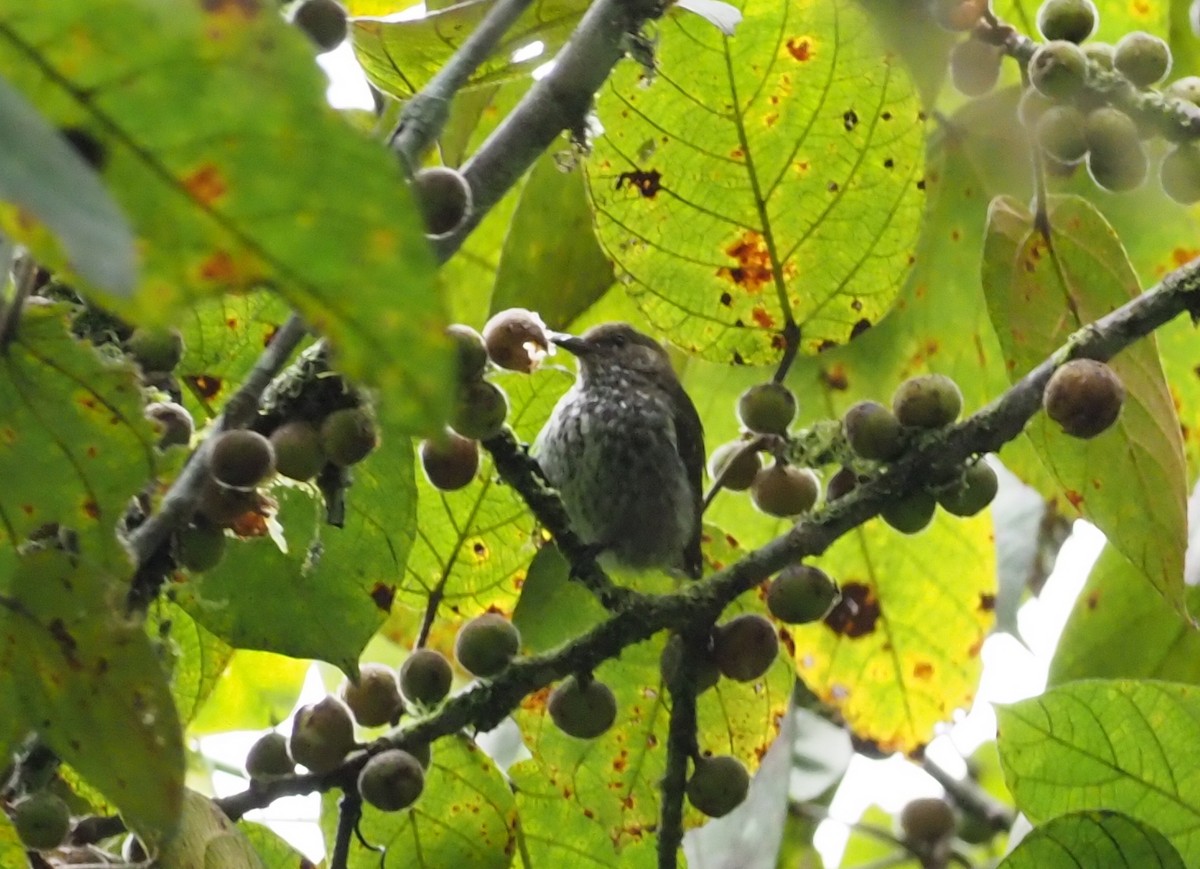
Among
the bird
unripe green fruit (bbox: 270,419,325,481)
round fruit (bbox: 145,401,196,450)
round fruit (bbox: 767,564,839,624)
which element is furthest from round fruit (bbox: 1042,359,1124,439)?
the bird

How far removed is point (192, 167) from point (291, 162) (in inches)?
3.0

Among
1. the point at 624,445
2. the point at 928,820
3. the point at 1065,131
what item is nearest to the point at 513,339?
the point at 1065,131

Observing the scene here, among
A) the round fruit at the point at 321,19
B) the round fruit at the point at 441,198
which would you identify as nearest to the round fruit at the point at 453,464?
the round fruit at the point at 441,198

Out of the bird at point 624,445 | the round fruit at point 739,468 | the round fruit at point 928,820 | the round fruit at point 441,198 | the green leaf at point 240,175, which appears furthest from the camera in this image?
the round fruit at point 928,820

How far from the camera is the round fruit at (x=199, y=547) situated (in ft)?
4.15

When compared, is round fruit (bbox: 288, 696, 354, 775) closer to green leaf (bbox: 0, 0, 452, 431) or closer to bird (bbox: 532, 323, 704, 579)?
green leaf (bbox: 0, 0, 452, 431)

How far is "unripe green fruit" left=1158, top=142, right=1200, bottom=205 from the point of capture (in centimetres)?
161

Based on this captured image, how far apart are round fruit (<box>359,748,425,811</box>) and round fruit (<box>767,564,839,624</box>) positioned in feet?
1.44

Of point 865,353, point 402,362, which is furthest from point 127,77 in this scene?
point 865,353

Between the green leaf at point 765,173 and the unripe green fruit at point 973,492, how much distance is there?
0.31 m

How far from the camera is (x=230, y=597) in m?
1.50

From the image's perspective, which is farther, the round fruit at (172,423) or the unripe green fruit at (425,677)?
the unripe green fruit at (425,677)

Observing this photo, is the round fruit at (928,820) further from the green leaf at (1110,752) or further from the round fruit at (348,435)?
the round fruit at (348,435)

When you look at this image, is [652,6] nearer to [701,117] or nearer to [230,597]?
[701,117]
